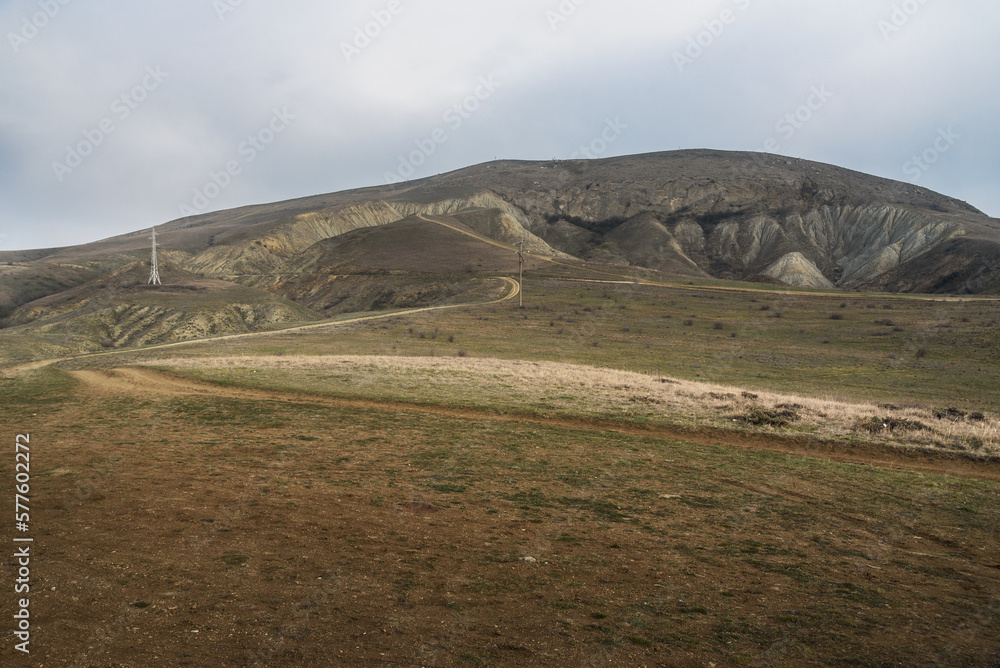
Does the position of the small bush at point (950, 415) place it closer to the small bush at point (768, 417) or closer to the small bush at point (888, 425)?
the small bush at point (888, 425)

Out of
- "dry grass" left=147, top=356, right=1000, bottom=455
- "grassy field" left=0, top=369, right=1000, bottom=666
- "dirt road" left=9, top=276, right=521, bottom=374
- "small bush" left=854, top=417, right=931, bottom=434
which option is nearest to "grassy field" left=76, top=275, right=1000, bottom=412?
"dirt road" left=9, top=276, right=521, bottom=374

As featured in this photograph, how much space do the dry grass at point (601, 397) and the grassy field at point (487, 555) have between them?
400 cm

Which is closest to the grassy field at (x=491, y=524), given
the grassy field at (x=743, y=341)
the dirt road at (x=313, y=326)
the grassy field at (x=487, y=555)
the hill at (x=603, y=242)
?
the grassy field at (x=487, y=555)

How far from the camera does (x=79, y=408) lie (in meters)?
18.0

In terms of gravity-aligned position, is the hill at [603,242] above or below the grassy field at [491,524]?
above

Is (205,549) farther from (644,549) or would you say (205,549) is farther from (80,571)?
(644,549)

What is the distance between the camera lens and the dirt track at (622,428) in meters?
15.5

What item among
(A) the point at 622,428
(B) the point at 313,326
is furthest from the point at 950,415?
(B) the point at 313,326

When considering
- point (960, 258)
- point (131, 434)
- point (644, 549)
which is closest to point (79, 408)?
point (131, 434)

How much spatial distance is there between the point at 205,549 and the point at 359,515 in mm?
2556

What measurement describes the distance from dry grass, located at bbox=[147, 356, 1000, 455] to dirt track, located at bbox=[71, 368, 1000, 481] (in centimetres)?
60

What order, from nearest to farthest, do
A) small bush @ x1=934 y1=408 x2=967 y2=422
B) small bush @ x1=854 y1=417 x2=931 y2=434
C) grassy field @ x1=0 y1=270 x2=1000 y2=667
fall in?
grassy field @ x1=0 y1=270 x2=1000 y2=667 < small bush @ x1=854 y1=417 x2=931 y2=434 < small bush @ x1=934 y1=408 x2=967 y2=422

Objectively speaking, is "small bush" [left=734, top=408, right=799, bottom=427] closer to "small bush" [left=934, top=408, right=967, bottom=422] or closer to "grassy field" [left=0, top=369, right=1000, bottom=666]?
"grassy field" [left=0, top=369, right=1000, bottom=666]

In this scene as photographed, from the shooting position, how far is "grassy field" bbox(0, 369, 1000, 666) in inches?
235
